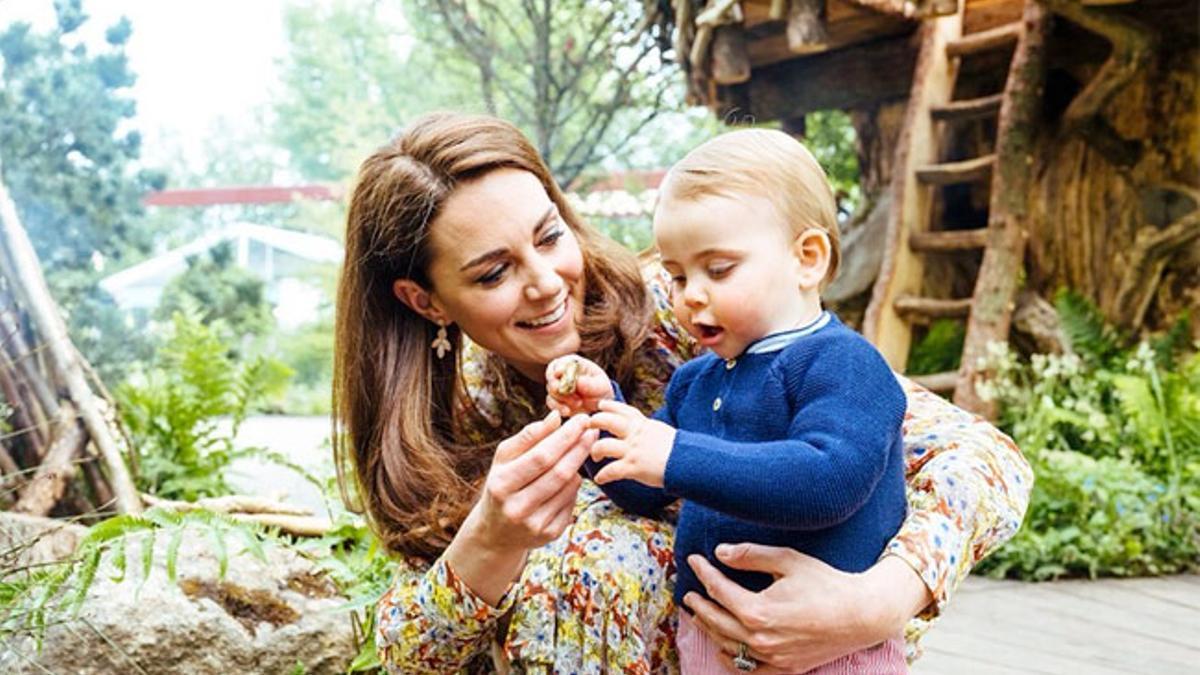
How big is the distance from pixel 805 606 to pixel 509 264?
0.71 meters

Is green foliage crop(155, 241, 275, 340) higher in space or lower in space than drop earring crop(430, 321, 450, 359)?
lower

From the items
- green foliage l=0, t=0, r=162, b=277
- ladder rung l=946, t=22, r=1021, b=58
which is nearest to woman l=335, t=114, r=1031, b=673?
ladder rung l=946, t=22, r=1021, b=58

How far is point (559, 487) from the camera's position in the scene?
60.4 inches

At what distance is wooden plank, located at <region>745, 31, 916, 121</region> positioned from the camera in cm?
563

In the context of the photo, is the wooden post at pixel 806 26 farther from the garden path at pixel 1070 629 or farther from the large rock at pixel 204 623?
the large rock at pixel 204 623

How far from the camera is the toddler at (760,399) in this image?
1375 millimetres

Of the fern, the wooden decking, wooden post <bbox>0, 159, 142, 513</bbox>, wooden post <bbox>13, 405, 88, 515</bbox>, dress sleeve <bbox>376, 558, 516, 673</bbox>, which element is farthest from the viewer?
the fern

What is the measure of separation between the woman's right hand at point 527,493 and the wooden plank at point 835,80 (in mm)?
4446

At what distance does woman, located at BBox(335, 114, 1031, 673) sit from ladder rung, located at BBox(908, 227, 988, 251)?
3.25 meters

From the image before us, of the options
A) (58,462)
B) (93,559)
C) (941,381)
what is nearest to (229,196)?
(941,381)

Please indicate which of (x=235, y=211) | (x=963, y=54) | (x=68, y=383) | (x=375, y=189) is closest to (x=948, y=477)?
(x=375, y=189)

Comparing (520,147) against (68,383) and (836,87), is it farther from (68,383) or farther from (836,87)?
(836,87)

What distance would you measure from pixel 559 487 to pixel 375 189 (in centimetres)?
71

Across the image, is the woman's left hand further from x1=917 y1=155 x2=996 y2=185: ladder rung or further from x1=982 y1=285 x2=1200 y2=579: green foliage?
x1=917 y1=155 x2=996 y2=185: ladder rung
